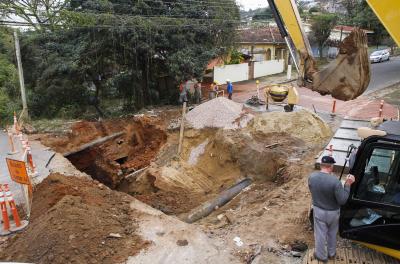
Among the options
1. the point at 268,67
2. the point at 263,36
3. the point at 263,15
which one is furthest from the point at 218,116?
the point at 263,15

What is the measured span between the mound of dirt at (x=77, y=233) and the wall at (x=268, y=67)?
24883 millimetres

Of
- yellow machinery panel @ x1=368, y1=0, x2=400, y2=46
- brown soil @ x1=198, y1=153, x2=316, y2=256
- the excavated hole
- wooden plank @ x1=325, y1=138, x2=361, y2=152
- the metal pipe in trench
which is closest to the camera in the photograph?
yellow machinery panel @ x1=368, y1=0, x2=400, y2=46

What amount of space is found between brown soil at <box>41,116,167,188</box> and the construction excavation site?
0.14ft

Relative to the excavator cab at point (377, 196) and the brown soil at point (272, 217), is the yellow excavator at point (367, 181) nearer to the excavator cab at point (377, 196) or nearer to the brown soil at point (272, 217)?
the excavator cab at point (377, 196)

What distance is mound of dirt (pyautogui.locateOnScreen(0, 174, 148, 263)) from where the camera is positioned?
606cm

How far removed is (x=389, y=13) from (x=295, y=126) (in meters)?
9.19

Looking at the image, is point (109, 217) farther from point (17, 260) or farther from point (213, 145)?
point (213, 145)

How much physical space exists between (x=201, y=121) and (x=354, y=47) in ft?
30.5

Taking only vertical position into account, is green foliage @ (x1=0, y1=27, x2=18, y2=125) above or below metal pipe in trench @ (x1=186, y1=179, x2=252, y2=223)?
above

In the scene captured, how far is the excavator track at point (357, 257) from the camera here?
4.57 metres

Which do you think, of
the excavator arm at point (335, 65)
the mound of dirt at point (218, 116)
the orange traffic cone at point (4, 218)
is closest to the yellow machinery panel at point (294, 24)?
the excavator arm at point (335, 65)

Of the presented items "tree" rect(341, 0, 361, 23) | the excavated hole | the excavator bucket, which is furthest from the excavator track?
"tree" rect(341, 0, 361, 23)

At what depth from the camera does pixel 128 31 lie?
16.4 meters

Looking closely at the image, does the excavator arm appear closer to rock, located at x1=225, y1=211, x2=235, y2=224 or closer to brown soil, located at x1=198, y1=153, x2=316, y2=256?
brown soil, located at x1=198, y1=153, x2=316, y2=256
